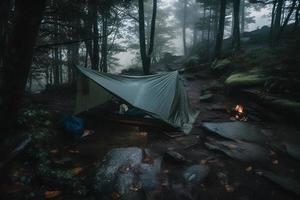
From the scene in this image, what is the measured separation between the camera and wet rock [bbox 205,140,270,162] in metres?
5.34

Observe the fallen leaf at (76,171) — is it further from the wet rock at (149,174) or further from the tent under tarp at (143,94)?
the tent under tarp at (143,94)

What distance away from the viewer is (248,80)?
9.45 metres

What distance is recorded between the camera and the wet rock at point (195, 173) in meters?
4.48

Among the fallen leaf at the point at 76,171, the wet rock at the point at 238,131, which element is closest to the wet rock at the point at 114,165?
the fallen leaf at the point at 76,171

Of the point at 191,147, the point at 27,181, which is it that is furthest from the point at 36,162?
the point at 191,147

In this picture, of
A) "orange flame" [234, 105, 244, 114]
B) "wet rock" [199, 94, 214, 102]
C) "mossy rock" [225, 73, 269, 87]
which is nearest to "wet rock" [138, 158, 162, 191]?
"orange flame" [234, 105, 244, 114]

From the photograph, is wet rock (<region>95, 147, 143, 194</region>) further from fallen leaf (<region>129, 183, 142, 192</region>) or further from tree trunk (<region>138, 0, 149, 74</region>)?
tree trunk (<region>138, 0, 149, 74</region>)

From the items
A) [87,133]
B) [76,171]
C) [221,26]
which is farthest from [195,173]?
[221,26]

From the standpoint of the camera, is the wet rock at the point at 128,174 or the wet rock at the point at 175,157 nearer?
the wet rock at the point at 128,174

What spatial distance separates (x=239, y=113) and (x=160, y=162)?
168 inches

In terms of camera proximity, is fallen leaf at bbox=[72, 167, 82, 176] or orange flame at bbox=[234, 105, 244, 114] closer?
fallen leaf at bbox=[72, 167, 82, 176]

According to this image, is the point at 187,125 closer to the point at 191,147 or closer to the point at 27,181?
the point at 191,147

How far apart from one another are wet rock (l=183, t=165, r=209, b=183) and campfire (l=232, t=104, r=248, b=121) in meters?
3.68

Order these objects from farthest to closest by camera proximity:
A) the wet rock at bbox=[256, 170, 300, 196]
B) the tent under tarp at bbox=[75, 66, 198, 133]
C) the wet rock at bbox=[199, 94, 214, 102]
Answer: the wet rock at bbox=[199, 94, 214, 102] → the tent under tarp at bbox=[75, 66, 198, 133] → the wet rock at bbox=[256, 170, 300, 196]
